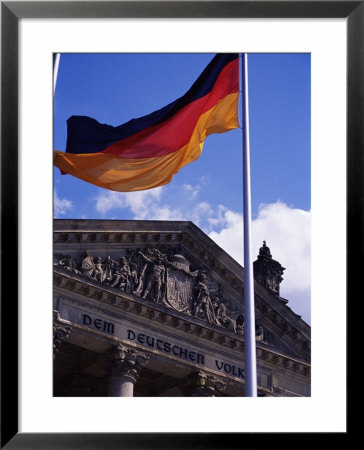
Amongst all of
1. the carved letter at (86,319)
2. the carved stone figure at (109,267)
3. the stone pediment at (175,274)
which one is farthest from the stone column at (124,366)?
the carved stone figure at (109,267)

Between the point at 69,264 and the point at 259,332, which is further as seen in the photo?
the point at 259,332

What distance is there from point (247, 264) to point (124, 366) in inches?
545

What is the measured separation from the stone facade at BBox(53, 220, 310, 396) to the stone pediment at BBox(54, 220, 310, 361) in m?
0.03

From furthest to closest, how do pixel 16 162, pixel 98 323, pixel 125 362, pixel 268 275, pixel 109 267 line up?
1. pixel 268 275
2. pixel 109 267
3. pixel 98 323
4. pixel 125 362
5. pixel 16 162

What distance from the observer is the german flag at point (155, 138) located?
15852mm

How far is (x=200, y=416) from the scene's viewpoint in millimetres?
10461

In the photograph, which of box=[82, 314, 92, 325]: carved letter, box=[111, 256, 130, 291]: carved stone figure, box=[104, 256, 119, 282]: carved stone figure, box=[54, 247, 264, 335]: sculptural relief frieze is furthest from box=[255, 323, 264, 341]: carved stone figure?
box=[82, 314, 92, 325]: carved letter

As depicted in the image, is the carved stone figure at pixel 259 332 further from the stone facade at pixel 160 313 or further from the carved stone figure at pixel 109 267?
the carved stone figure at pixel 109 267

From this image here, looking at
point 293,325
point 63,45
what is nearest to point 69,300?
point 293,325

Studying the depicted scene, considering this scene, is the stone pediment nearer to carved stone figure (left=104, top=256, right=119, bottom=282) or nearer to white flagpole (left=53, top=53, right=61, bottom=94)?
carved stone figure (left=104, top=256, right=119, bottom=282)

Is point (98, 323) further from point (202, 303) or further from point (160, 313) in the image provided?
point (202, 303)

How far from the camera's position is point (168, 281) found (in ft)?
100.0

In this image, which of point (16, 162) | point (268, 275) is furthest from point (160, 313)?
point (16, 162)

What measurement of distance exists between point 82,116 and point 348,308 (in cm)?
634
